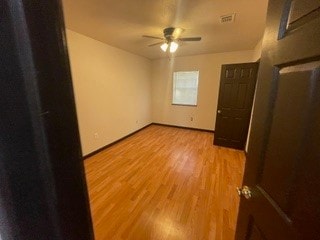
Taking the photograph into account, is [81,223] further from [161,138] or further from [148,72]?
[148,72]

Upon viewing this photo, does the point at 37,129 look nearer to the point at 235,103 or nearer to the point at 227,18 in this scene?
the point at 227,18

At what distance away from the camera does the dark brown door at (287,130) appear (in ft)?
1.55

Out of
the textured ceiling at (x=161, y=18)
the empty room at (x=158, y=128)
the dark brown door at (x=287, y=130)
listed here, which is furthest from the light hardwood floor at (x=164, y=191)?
the textured ceiling at (x=161, y=18)

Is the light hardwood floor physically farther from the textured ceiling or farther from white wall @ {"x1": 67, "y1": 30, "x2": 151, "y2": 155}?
the textured ceiling

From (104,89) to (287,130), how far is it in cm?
347

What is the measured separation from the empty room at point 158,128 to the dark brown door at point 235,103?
0.08ft

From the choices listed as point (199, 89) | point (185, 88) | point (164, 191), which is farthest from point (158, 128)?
point (164, 191)

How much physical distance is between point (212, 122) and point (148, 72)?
2.69 meters

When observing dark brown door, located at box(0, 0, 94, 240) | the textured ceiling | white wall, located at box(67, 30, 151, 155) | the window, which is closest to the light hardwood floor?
white wall, located at box(67, 30, 151, 155)

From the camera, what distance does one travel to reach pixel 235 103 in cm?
361

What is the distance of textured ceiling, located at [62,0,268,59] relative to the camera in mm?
1847

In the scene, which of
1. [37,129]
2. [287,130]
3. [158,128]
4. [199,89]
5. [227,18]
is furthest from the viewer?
[158,128]

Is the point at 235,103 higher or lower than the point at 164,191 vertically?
higher

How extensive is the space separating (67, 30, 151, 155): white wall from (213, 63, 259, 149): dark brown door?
241cm
